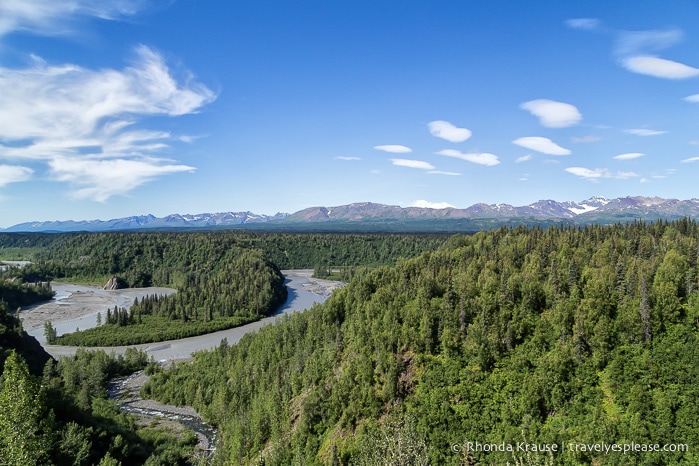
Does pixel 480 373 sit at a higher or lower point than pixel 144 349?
higher

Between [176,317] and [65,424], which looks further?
[176,317]

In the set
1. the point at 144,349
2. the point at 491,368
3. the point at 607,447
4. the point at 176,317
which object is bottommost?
the point at 144,349

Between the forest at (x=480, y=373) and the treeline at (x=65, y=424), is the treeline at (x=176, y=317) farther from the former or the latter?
the forest at (x=480, y=373)

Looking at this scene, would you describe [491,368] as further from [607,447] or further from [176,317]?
[176,317]

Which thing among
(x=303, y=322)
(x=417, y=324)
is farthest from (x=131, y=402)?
(x=417, y=324)

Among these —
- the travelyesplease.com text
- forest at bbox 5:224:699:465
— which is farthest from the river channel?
the travelyesplease.com text

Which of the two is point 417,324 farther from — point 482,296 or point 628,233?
point 628,233

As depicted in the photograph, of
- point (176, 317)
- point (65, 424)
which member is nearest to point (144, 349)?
point (176, 317)
